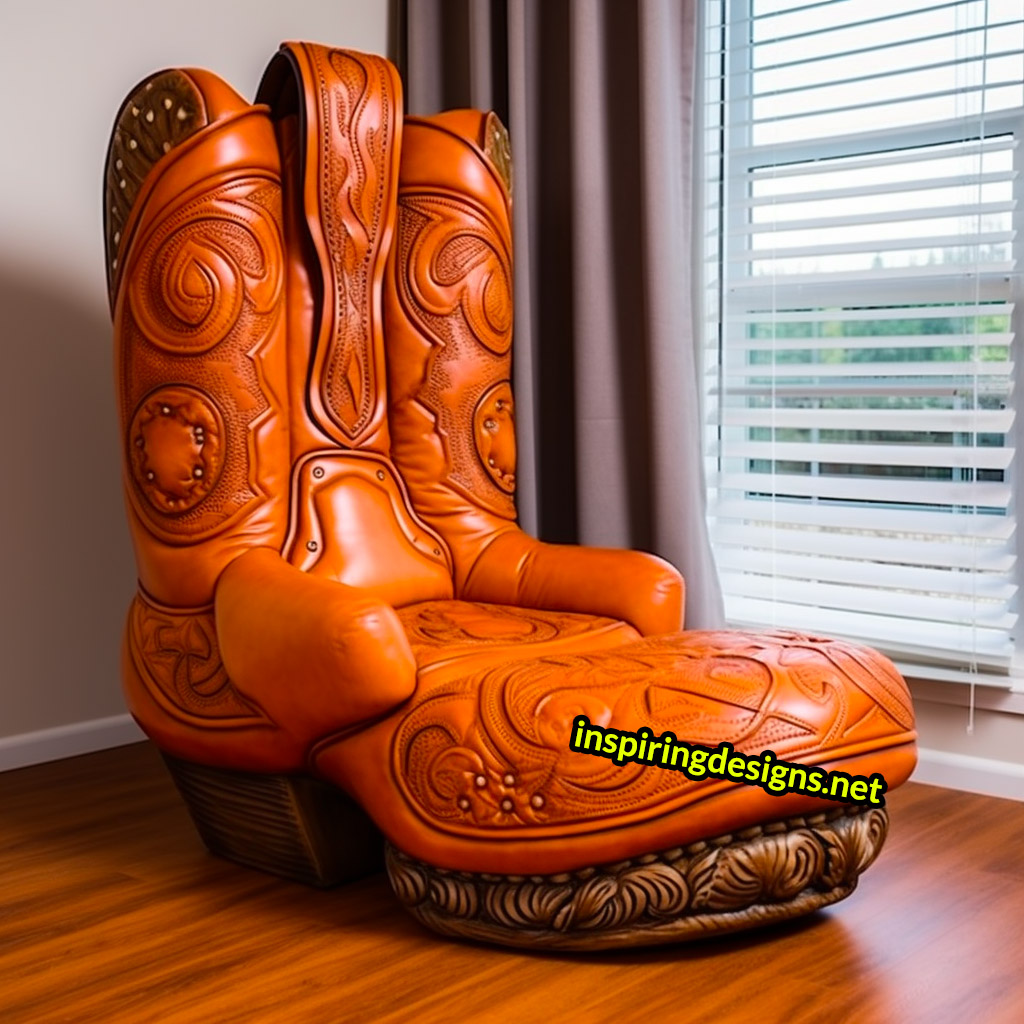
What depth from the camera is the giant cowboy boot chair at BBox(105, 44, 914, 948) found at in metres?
1.75

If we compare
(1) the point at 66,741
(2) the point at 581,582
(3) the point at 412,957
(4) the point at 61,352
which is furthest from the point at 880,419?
(1) the point at 66,741

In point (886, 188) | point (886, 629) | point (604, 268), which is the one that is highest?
point (886, 188)

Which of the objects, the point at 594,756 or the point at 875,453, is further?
the point at 875,453

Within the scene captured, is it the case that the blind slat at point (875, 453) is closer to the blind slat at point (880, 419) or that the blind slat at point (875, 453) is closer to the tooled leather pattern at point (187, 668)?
the blind slat at point (880, 419)

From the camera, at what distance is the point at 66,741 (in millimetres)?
2904

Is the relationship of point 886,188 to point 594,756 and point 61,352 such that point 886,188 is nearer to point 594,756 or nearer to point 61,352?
point 594,756

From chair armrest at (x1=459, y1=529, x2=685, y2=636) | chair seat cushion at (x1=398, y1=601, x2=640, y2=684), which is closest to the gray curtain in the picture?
chair armrest at (x1=459, y1=529, x2=685, y2=636)

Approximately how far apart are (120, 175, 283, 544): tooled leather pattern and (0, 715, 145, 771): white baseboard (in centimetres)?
92

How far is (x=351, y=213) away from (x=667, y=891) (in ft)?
4.02

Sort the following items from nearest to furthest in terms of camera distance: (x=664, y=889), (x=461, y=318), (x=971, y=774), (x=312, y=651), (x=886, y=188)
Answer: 1. (x=664, y=889)
2. (x=312, y=651)
3. (x=461, y=318)
4. (x=971, y=774)
5. (x=886, y=188)

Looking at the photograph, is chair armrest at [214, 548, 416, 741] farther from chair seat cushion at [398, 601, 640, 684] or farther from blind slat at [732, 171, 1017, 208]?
blind slat at [732, 171, 1017, 208]

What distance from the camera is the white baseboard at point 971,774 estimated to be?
2.56 meters

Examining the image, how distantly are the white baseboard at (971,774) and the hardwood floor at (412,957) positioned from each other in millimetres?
293

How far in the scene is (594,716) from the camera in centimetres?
176
